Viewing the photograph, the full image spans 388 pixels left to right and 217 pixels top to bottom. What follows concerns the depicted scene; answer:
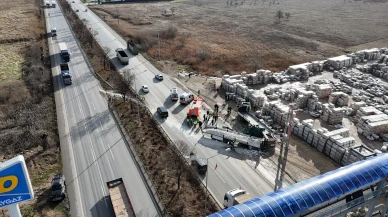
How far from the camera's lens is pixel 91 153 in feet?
115

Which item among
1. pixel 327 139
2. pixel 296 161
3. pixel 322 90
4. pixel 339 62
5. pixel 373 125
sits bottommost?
pixel 296 161

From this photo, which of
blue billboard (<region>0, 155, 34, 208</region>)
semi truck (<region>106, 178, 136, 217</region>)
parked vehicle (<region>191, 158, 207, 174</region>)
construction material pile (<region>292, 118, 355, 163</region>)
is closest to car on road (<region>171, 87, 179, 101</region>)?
parked vehicle (<region>191, 158, 207, 174</region>)

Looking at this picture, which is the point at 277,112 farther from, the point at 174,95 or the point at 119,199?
the point at 119,199

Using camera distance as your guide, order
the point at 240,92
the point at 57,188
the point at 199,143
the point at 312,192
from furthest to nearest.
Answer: the point at 240,92, the point at 199,143, the point at 57,188, the point at 312,192

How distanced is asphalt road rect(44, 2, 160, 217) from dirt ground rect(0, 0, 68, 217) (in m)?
1.26

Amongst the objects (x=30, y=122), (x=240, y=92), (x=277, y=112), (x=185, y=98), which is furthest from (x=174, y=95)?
(x=30, y=122)

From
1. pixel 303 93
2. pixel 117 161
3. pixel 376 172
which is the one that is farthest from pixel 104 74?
pixel 376 172

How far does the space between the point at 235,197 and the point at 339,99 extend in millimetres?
29272

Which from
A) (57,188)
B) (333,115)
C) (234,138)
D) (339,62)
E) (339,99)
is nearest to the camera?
(57,188)

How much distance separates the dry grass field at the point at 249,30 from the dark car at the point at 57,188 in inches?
1515

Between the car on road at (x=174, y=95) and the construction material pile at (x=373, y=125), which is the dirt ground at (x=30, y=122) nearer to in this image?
the car on road at (x=174, y=95)

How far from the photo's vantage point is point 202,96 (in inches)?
1989

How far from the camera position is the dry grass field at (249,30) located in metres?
67.3

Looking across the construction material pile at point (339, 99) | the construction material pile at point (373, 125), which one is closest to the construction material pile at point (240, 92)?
the construction material pile at point (339, 99)
